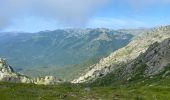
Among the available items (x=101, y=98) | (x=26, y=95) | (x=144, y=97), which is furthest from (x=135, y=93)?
(x=26, y=95)

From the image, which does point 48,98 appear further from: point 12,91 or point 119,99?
point 119,99

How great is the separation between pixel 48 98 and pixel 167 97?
31.5m

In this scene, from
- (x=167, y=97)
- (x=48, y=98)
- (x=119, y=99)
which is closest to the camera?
(x=48, y=98)

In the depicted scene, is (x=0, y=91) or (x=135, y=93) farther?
(x=135, y=93)

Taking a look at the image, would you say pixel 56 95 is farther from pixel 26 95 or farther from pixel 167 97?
pixel 167 97

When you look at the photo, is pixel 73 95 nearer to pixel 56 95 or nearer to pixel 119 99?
pixel 56 95

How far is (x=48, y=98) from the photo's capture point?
262 ft

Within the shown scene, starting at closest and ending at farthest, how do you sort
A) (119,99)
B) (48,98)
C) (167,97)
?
(48,98), (119,99), (167,97)

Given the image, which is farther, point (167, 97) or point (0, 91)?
point (167, 97)

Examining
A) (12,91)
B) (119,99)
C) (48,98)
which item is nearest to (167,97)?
(119,99)

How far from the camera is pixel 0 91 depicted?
84500mm

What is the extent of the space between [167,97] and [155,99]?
6471 millimetres

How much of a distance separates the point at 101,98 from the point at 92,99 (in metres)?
4.14

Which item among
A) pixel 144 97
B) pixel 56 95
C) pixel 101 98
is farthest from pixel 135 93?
pixel 56 95
